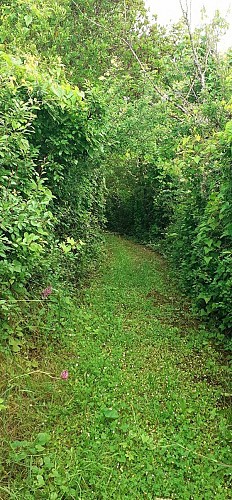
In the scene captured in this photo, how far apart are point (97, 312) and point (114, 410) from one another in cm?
142

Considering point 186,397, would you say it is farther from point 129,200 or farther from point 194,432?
point 129,200

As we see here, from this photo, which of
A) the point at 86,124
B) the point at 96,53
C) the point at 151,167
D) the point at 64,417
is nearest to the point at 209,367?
the point at 64,417

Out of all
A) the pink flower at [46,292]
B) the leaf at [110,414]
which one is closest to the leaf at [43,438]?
the leaf at [110,414]

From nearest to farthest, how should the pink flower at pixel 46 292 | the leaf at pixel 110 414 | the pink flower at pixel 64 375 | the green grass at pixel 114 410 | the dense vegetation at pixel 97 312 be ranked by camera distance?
the green grass at pixel 114 410 < the dense vegetation at pixel 97 312 < the leaf at pixel 110 414 < the pink flower at pixel 64 375 < the pink flower at pixel 46 292

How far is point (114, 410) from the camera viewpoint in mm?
2609

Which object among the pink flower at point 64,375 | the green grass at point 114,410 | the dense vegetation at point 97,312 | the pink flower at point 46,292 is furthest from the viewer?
the pink flower at point 46,292

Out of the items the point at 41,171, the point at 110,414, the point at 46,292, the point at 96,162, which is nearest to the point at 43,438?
the point at 110,414

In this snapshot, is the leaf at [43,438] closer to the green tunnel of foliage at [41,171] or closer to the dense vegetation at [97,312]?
the dense vegetation at [97,312]

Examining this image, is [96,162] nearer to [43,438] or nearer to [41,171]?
[41,171]

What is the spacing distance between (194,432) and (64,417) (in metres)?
0.90

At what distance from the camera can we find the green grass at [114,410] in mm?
2145

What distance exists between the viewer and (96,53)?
9.16 m

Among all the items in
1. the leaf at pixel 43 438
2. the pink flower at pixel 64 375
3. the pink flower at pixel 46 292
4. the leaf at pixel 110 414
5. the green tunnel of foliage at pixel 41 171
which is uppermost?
the green tunnel of foliage at pixel 41 171

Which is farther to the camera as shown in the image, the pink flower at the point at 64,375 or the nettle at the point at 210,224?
the nettle at the point at 210,224
